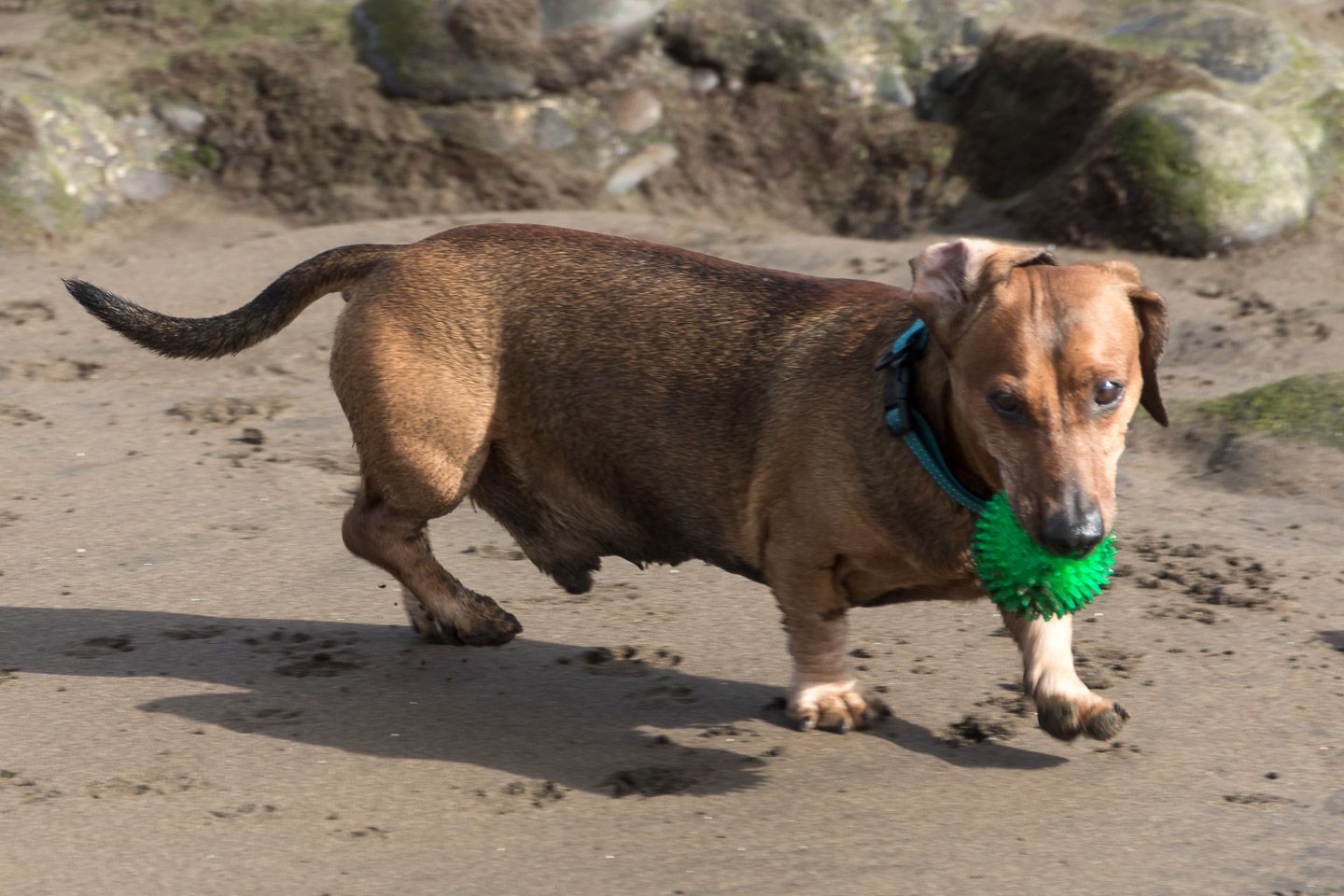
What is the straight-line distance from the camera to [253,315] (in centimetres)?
509

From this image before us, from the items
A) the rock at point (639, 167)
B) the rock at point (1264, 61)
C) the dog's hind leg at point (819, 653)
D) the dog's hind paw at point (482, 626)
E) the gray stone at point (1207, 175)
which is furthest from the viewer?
the rock at point (639, 167)

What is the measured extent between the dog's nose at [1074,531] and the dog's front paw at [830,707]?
112 cm

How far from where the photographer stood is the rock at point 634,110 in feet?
34.5

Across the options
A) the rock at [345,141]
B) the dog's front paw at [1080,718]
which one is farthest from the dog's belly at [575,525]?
the rock at [345,141]

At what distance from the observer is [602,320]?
4691 millimetres

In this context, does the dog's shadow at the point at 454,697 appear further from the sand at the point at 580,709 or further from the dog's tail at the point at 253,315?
the dog's tail at the point at 253,315

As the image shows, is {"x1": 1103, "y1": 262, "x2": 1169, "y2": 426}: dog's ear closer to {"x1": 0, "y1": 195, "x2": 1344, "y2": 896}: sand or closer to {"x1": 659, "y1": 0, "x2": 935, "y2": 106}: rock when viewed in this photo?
{"x1": 0, "y1": 195, "x2": 1344, "y2": 896}: sand

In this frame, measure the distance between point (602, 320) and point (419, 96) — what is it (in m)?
6.08

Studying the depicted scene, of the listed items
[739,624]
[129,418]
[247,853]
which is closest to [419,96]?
[129,418]

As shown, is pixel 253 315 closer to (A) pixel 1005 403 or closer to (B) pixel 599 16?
(A) pixel 1005 403

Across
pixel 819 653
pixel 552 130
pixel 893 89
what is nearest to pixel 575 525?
pixel 819 653

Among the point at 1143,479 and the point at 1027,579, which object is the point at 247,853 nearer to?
the point at 1027,579

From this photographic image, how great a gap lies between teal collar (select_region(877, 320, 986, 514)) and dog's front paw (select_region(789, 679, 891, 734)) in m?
0.73

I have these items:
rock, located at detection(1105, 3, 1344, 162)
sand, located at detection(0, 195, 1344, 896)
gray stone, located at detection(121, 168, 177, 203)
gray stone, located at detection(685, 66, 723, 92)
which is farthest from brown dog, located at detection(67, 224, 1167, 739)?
rock, located at detection(1105, 3, 1344, 162)
